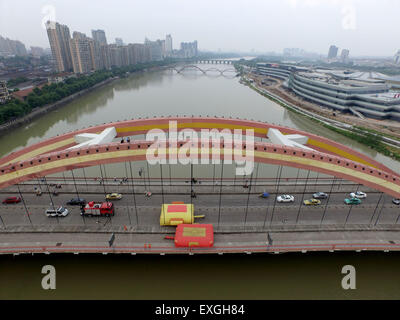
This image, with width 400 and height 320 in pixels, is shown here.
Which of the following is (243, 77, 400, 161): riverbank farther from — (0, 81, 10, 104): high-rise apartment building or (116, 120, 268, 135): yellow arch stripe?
(0, 81, 10, 104): high-rise apartment building

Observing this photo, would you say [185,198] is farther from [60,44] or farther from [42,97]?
[60,44]

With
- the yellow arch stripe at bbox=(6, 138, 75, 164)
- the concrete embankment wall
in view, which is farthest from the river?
the concrete embankment wall

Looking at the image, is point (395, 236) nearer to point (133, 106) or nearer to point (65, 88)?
point (133, 106)

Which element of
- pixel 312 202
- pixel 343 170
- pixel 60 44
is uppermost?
pixel 60 44

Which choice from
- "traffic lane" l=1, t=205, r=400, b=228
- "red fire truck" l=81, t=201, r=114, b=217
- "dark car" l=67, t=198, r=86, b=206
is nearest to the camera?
"traffic lane" l=1, t=205, r=400, b=228

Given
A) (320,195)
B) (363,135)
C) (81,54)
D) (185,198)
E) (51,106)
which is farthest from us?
(81,54)

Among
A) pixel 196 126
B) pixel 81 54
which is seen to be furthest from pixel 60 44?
pixel 196 126
